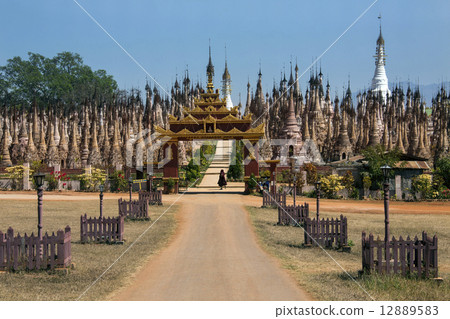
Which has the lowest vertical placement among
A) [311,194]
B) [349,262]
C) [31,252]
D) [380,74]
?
[349,262]

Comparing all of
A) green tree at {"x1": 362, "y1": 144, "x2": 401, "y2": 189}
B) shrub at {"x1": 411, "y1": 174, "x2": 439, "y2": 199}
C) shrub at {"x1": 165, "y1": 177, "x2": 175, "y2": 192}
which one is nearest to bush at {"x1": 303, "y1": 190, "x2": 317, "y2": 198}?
green tree at {"x1": 362, "y1": 144, "x2": 401, "y2": 189}

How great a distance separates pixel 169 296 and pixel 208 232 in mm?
10466

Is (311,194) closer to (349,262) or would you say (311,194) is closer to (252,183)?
(252,183)

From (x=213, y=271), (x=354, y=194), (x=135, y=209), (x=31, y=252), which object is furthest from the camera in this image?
(x=354, y=194)

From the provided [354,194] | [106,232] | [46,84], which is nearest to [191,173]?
[354,194]

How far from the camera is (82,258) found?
1487 cm

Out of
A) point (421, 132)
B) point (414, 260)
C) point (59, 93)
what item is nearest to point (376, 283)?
point (414, 260)

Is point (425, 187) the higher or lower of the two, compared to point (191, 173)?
lower

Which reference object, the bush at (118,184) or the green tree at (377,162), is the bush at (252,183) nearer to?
the green tree at (377,162)

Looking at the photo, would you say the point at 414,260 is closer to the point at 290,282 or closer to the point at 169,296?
the point at 290,282

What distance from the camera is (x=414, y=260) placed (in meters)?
12.5

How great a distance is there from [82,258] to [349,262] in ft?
26.7

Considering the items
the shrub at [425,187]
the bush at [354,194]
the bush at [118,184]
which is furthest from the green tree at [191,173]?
the shrub at [425,187]

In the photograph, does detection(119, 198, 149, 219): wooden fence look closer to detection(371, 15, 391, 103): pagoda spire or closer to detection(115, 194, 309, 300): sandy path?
detection(115, 194, 309, 300): sandy path
